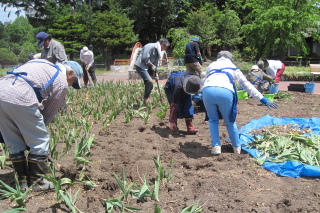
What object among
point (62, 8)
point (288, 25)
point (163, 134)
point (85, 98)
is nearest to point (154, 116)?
point (163, 134)

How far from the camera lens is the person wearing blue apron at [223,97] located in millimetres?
4039

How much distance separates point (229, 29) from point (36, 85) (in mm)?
23919

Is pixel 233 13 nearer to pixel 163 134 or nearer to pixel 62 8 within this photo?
pixel 62 8

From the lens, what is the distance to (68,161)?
12.6ft

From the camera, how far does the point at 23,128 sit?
286 centimetres

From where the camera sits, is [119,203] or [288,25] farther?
[288,25]

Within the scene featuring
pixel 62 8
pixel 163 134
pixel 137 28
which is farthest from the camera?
pixel 137 28

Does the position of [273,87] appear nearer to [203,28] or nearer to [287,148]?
[287,148]

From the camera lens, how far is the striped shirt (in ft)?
9.01

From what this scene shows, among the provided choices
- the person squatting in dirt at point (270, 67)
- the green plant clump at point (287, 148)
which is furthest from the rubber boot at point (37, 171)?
the person squatting in dirt at point (270, 67)

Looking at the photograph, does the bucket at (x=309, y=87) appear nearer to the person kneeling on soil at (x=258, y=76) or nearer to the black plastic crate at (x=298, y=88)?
the black plastic crate at (x=298, y=88)

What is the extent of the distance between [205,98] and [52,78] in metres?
1.95

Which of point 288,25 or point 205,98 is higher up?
point 288,25

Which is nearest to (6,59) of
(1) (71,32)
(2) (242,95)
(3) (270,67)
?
(1) (71,32)
